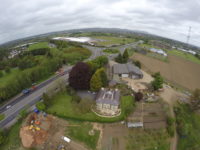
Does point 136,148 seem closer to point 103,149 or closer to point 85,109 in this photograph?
point 103,149

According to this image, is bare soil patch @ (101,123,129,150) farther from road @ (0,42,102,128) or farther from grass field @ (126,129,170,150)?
road @ (0,42,102,128)

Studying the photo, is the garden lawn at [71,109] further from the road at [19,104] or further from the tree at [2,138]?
the tree at [2,138]

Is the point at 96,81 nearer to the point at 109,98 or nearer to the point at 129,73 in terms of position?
the point at 109,98

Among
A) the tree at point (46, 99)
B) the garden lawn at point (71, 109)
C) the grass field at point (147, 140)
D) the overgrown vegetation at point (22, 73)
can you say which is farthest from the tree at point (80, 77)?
the grass field at point (147, 140)

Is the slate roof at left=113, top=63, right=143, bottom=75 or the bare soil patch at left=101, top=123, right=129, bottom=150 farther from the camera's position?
the slate roof at left=113, top=63, right=143, bottom=75

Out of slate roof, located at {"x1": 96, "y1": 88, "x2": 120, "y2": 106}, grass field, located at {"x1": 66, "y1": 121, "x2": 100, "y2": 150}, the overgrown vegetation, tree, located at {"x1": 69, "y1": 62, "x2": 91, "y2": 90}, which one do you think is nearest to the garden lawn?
grass field, located at {"x1": 66, "y1": 121, "x2": 100, "y2": 150}

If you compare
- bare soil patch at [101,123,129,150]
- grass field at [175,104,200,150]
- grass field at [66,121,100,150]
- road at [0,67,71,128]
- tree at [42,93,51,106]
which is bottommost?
grass field at [175,104,200,150]

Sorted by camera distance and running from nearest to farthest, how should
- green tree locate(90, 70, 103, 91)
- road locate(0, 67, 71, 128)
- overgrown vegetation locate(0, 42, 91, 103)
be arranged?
road locate(0, 67, 71, 128), overgrown vegetation locate(0, 42, 91, 103), green tree locate(90, 70, 103, 91)
